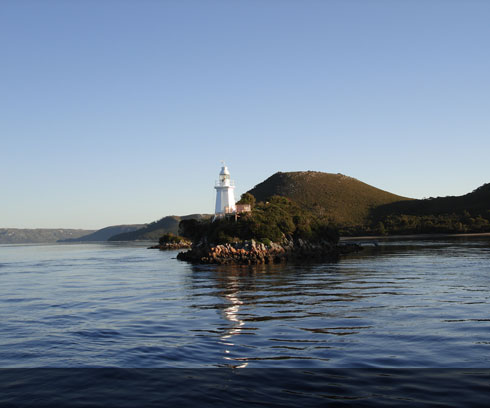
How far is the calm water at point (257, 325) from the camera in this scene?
1195 cm

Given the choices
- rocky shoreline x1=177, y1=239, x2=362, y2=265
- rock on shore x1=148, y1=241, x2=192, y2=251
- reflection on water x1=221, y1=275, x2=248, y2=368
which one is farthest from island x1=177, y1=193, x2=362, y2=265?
rock on shore x1=148, y1=241, x2=192, y2=251

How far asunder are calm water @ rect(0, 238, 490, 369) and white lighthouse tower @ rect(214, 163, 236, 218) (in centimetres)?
4110

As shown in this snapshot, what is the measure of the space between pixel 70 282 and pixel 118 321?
20.9 m

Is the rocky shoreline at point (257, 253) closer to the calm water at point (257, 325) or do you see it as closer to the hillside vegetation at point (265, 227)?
the hillside vegetation at point (265, 227)

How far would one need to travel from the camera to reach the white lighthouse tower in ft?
236

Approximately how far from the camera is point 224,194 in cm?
7250

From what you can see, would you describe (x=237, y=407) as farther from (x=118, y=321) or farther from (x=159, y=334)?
(x=118, y=321)

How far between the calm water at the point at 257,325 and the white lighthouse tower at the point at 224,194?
41096 mm

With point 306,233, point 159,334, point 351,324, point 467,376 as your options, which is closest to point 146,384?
point 159,334

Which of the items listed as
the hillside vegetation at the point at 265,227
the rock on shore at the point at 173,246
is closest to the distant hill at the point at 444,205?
the rock on shore at the point at 173,246

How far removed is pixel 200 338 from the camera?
14.6 meters

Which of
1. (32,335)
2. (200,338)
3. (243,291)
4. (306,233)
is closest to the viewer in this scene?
(200,338)

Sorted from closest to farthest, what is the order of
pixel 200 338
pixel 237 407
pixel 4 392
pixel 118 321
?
pixel 237 407, pixel 4 392, pixel 200 338, pixel 118 321

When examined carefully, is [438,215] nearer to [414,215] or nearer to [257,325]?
[414,215]
